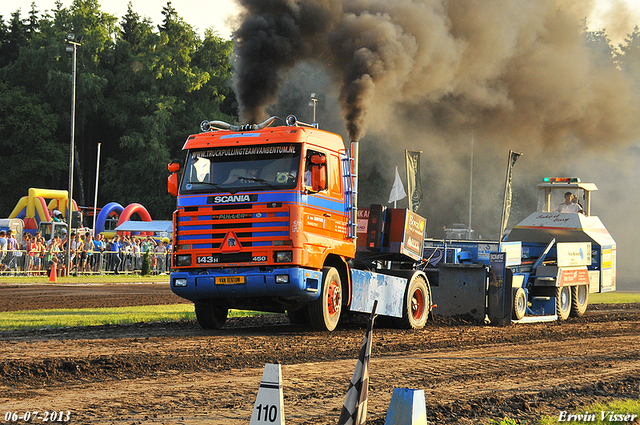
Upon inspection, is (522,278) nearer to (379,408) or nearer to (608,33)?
(379,408)

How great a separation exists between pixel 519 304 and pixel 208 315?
21.8 ft

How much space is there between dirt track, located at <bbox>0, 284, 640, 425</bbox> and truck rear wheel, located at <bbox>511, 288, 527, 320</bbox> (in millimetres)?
1190

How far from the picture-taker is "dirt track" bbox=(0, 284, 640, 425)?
667 cm

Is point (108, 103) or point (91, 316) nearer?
point (91, 316)

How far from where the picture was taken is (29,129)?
5922 cm

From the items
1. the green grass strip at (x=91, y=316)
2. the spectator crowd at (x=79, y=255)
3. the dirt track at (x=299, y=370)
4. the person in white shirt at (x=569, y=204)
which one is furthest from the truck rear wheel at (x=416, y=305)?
the spectator crowd at (x=79, y=255)

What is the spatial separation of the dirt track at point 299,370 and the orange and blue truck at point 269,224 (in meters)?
0.72

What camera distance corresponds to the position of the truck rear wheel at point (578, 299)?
1791 centimetres

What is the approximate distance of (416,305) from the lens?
14547mm

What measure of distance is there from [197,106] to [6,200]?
17.3 m

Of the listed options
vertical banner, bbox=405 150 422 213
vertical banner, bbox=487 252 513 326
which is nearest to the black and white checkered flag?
vertical banner, bbox=487 252 513 326

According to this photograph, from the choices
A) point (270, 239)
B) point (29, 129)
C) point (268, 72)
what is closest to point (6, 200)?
point (29, 129)

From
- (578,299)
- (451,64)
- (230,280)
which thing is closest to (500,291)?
(578,299)

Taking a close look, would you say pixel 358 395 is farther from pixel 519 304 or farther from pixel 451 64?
pixel 451 64
